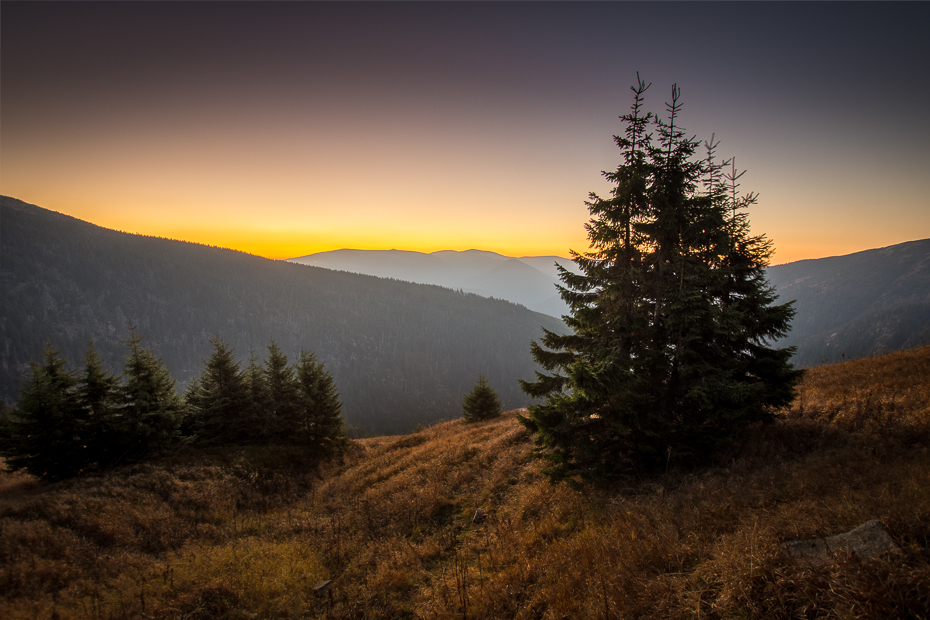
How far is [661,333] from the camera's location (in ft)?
35.4

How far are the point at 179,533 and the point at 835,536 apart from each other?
58.8ft

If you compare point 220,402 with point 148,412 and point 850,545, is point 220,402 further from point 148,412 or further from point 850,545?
point 850,545

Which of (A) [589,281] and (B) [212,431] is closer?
(A) [589,281]

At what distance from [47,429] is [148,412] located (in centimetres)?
337

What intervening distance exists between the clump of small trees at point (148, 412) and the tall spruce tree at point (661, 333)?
2004cm

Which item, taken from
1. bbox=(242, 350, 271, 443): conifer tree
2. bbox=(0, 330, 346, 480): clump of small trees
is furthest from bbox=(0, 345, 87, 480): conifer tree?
bbox=(242, 350, 271, 443): conifer tree

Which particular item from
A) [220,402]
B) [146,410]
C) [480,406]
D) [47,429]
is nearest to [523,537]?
[146,410]

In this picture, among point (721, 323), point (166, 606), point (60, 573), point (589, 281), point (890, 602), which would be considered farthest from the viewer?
point (589, 281)

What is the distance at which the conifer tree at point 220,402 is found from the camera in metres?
22.2

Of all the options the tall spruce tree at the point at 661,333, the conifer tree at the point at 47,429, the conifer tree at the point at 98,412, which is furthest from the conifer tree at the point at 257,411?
the tall spruce tree at the point at 661,333

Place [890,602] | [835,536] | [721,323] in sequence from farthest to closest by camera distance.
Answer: [721,323]
[835,536]
[890,602]

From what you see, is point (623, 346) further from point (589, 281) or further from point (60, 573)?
point (60, 573)

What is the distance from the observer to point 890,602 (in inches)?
139

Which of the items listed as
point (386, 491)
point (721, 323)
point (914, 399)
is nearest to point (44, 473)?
point (386, 491)
